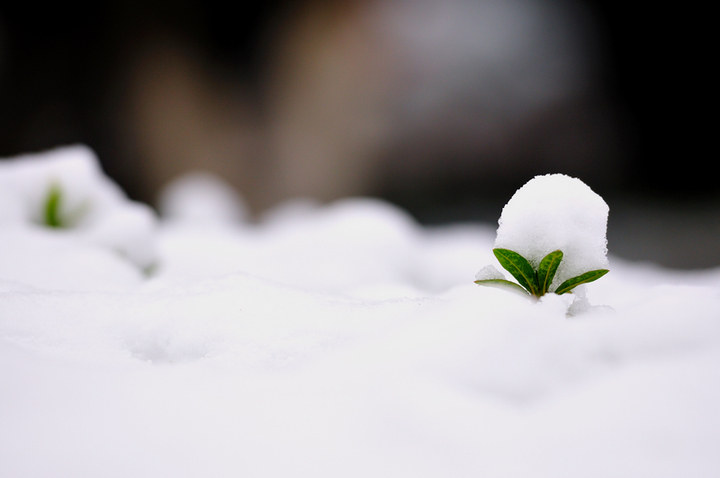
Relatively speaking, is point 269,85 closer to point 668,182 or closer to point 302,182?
point 302,182

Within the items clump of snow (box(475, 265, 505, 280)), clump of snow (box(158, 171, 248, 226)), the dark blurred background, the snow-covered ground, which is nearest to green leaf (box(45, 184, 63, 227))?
the snow-covered ground

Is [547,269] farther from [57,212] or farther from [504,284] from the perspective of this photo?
[57,212]

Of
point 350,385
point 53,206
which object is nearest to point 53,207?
point 53,206

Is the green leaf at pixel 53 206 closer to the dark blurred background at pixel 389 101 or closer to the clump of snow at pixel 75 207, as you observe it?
the clump of snow at pixel 75 207

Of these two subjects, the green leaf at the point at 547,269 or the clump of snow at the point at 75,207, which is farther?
the clump of snow at the point at 75,207

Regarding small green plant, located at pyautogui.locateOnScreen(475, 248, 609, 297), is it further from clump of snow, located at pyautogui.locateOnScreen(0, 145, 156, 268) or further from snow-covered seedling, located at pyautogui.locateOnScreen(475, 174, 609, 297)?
clump of snow, located at pyautogui.locateOnScreen(0, 145, 156, 268)

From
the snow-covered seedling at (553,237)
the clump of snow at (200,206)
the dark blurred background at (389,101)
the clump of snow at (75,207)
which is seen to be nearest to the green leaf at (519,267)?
the snow-covered seedling at (553,237)
